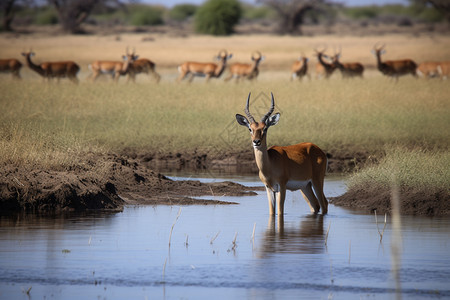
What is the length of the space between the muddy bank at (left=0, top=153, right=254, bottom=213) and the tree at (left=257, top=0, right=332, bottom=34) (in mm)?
45746

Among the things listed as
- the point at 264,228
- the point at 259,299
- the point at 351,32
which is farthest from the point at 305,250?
the point at 351,32

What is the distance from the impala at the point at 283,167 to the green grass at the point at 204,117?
3108 mm

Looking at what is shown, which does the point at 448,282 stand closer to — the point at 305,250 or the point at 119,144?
the point at 305,250

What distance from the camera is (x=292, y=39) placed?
5125 cm

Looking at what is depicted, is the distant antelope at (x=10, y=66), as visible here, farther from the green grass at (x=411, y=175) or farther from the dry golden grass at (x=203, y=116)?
the green grass at (x=411, y=175)

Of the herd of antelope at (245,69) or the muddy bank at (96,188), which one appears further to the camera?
the herd of antelope at (245,69)

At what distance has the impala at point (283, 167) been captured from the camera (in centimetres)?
1057

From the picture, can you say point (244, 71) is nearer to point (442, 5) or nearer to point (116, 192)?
point (116, 192)

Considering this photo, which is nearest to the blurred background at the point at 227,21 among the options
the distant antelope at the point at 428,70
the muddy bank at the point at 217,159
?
the distant antelope at the point at 428,70

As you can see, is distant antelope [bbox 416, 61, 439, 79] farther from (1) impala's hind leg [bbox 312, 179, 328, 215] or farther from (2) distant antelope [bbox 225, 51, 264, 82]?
(1) impala's hind leg [bbox 312, 179, 328, 215]

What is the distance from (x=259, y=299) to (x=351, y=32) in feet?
181

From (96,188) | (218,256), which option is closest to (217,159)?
(96,188)

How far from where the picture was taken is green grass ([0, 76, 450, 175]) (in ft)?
48.8

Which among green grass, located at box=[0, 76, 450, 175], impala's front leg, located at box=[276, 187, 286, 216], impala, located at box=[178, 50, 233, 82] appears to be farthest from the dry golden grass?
impala's front leg, located at box=[276, 187, 286, 216]
